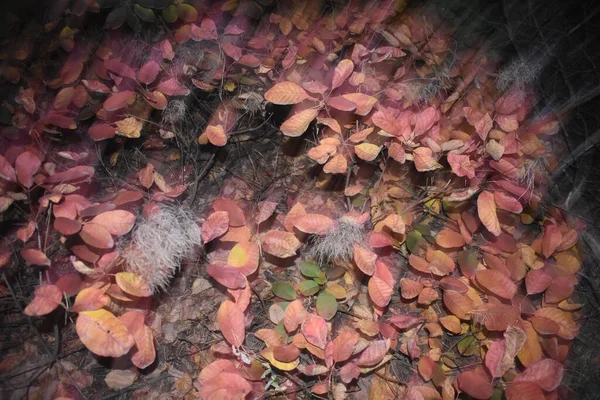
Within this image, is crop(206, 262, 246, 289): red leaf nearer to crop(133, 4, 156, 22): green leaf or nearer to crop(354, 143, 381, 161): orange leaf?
crop(354, 143, 381, 161): orange leaf

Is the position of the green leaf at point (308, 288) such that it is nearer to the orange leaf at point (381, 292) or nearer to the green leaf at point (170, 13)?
the orange leaf at point (381, 292)

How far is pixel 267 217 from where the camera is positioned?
147cm

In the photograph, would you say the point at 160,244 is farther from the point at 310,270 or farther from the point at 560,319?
the point at 560,319


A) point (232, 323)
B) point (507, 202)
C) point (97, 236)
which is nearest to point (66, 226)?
point (97, 236)

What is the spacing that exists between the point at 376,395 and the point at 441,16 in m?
2.29

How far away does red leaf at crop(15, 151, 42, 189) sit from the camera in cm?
117

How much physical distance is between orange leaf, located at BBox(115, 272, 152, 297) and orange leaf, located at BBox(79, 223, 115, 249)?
10 centimetres

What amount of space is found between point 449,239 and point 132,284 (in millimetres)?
1245

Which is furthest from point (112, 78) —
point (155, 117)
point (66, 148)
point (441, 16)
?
point (441, 16)

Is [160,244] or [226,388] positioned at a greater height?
[160,244]

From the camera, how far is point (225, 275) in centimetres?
123

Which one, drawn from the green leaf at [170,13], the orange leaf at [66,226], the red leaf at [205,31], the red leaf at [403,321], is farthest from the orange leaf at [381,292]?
the green leaf at [170,13]

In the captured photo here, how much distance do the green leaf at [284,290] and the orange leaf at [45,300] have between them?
0.71m

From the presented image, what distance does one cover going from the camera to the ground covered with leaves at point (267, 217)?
121 cm
